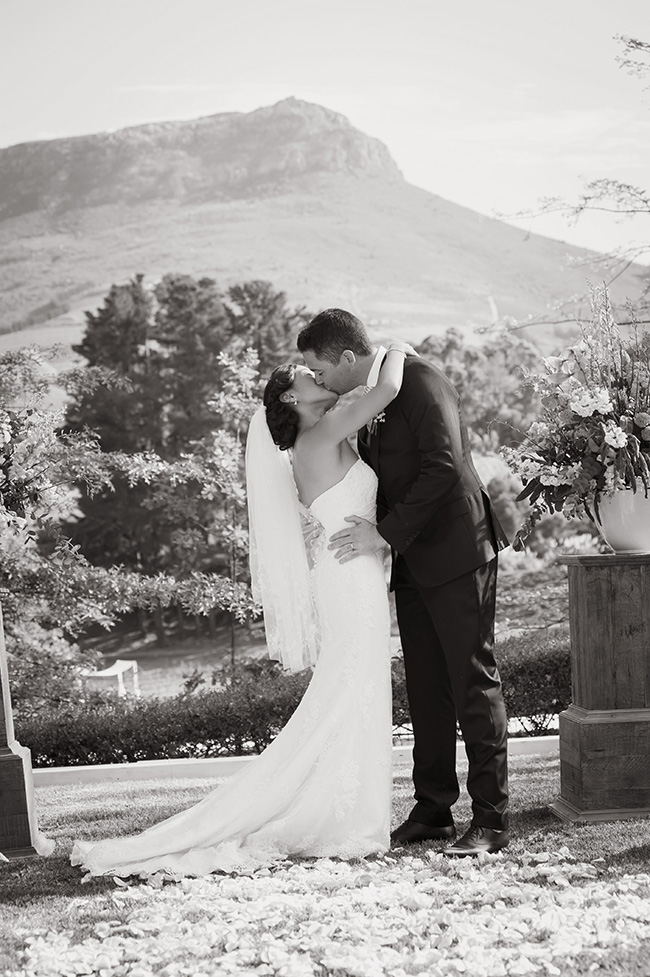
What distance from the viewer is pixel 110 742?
7219 mm

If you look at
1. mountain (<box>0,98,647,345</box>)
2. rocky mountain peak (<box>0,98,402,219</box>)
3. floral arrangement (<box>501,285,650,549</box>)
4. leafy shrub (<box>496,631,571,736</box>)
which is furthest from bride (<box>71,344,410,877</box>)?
rocky mountain peak (<box>0,98,402,219</box>)

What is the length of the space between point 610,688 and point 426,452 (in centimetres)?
134

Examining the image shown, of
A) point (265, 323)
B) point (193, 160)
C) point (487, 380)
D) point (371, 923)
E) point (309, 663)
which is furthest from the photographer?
point (193, 160)

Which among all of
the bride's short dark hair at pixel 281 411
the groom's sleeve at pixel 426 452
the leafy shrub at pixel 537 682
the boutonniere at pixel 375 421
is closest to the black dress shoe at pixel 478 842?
the groom's sleeve at pixel 426 452

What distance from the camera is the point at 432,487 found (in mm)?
3975

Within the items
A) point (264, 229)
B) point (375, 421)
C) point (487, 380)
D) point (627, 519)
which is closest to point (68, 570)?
point (375, 421)

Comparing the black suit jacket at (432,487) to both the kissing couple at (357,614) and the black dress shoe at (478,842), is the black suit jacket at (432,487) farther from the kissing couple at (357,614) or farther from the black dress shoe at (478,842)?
the black dress shoe at (478,842)

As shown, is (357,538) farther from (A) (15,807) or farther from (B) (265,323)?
(B) (265,323)

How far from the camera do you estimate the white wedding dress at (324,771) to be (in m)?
3.93

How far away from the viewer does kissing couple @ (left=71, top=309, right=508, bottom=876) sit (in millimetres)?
3973

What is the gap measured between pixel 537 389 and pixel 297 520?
1.19m

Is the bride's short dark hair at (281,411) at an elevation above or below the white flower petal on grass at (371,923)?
above

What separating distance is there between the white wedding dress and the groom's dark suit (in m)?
0.15

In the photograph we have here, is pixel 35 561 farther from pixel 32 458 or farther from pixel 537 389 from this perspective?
pixel 537 389
